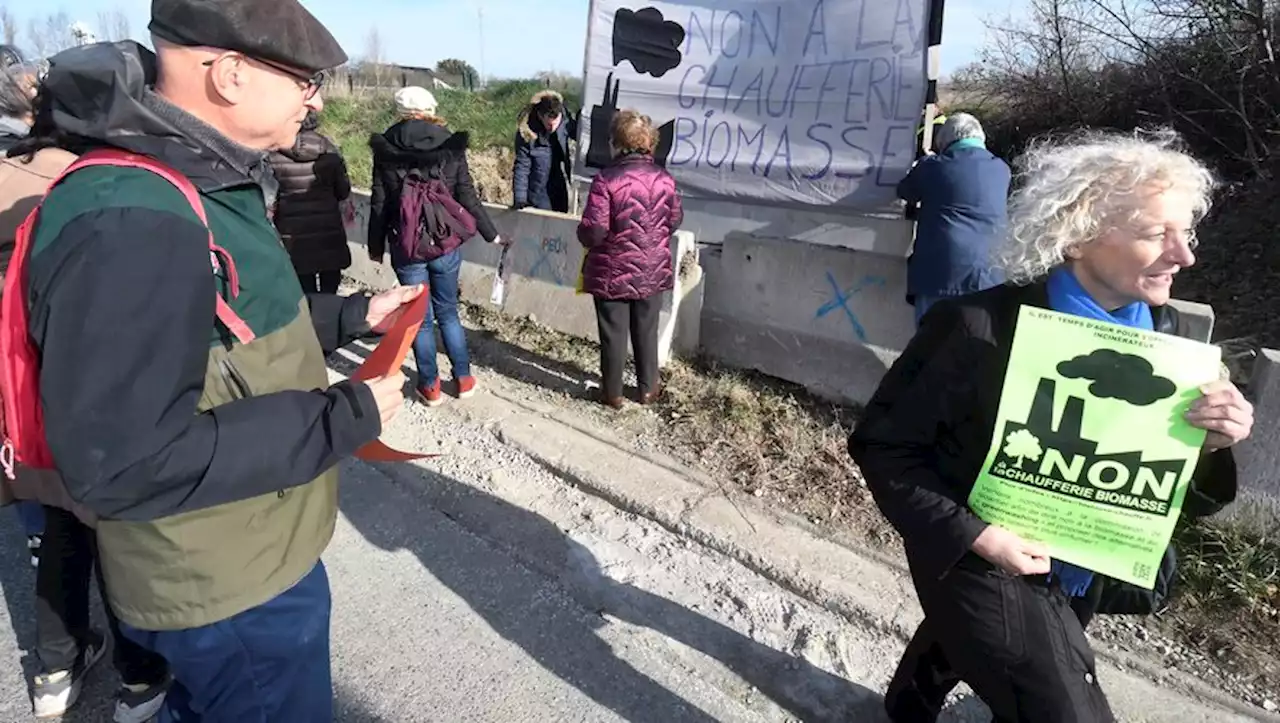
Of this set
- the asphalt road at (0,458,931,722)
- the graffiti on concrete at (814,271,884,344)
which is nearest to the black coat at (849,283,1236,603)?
the asphalt road at (0,458,931,722)

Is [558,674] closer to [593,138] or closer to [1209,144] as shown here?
[593,138]

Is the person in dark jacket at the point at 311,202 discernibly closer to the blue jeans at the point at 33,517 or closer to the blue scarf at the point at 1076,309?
the blue jeans at the point at 33,517

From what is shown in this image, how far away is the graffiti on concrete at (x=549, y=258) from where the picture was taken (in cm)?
583

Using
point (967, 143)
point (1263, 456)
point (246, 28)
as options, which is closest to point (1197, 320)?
point (1263, 456)

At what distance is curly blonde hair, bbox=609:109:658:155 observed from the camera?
4309mm

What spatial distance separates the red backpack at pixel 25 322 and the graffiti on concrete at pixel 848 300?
12.5ft

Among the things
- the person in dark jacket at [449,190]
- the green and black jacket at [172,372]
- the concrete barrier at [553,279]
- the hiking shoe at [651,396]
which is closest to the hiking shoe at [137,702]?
the green and black jacket at [172,372]

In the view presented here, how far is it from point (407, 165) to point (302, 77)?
3121 millimetres

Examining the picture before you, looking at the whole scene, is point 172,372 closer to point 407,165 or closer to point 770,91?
point 407,165

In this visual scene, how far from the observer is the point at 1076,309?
169 cm

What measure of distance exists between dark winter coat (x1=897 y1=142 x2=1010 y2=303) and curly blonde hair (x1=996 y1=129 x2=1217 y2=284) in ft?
8.25

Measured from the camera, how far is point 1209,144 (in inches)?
292

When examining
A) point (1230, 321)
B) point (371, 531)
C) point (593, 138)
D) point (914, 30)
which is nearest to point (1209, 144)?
point (1230, 321)

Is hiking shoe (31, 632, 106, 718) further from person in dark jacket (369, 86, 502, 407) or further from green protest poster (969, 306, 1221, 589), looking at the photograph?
green protest poster (969, 306, 1221, 589)
